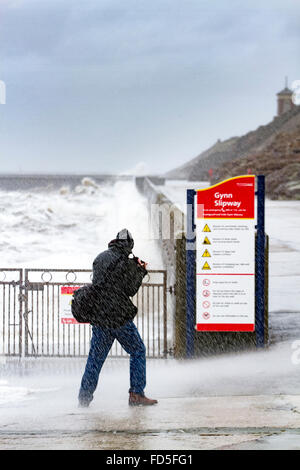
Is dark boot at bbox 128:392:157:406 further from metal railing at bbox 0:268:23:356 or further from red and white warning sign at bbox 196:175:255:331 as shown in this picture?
metal railing at bbox 0:268:23:356

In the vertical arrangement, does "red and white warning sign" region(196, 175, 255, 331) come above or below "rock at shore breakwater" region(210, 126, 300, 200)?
below

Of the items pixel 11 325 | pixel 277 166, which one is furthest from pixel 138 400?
pixel 277 166

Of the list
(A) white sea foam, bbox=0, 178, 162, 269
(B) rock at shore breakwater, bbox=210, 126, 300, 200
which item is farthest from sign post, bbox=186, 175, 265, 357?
(B) rock at shore breakwater, bbox=210, 126, 300, 200

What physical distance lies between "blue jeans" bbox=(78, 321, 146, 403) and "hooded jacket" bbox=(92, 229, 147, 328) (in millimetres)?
161

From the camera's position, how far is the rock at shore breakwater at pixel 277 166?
126ft

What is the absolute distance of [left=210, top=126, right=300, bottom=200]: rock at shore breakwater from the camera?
3834 cm

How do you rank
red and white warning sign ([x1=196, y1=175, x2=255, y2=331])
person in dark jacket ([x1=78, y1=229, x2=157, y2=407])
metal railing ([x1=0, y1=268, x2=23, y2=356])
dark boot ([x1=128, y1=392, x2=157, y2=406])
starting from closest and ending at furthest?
person in dark jacket ([x1=78, y1=229, x2=157, y2=407])
dark boot ([x1=128, y1=392, x2=157, y2=406])
red and white warning sign ([x1=196, y1=175, x2=255, y2=331])
metal railing ([x1=0, y1=268, x2=23, y2=356])

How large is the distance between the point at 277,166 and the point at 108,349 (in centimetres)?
3962

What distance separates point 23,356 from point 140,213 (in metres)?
30.5

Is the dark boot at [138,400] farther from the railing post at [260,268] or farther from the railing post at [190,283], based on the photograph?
the railing post at [260,268]

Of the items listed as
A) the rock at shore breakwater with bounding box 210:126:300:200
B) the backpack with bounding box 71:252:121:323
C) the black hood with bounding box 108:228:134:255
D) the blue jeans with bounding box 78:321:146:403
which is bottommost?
the blue jeans with bounding box 78:321:146:403

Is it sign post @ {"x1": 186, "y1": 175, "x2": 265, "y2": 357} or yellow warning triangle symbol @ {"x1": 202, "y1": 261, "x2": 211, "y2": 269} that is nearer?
sign post @ {"x1": 186, "y1": 175, "x2": 265, "y2": 357}
